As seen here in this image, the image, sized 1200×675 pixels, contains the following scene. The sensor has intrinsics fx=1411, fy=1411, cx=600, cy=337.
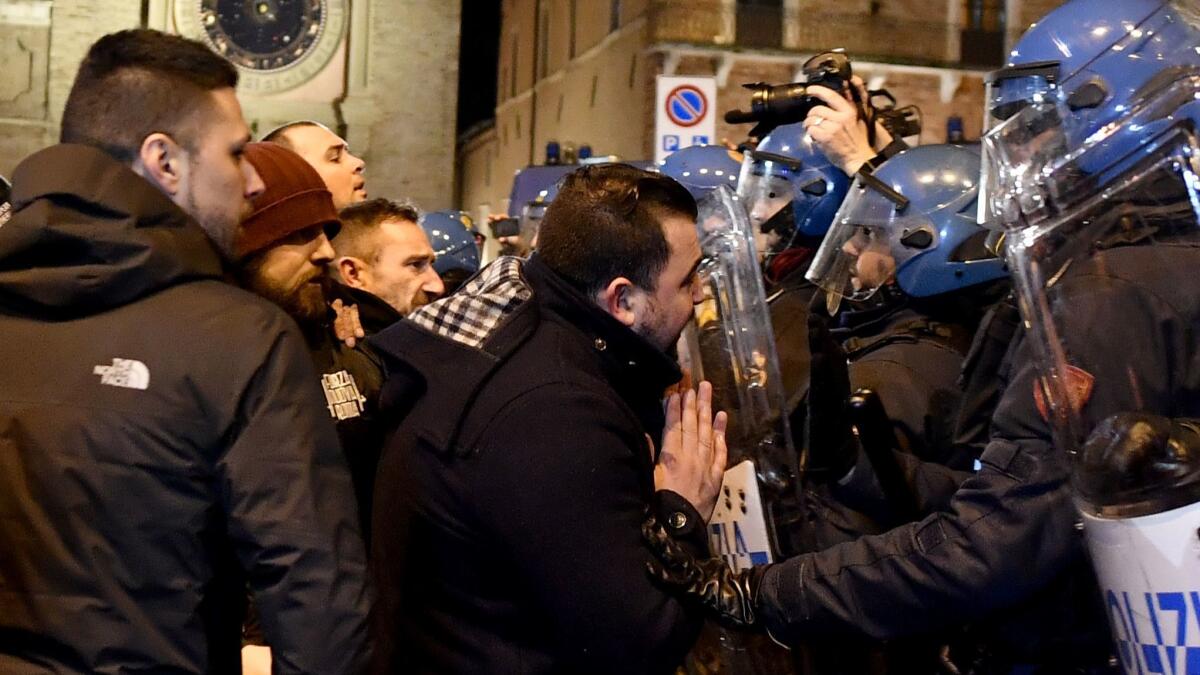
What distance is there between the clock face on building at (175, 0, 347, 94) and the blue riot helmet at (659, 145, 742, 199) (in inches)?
1148

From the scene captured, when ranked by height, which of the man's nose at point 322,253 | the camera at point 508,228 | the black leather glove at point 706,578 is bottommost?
the black leather glove at point 706,578

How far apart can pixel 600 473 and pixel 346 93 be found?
3550cm

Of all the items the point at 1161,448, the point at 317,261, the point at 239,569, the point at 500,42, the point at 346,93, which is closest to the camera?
the point at 1161,448

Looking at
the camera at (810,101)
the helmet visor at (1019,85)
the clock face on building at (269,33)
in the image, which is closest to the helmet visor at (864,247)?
the helmet visor at (1019,85)

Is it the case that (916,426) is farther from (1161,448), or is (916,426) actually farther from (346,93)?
(346,93)

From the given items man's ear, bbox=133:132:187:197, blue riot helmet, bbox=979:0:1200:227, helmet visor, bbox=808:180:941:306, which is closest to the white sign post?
helmet visor, bbox=808:180:941:306

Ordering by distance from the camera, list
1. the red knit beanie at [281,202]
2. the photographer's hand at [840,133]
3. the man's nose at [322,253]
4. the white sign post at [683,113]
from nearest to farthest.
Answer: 1. the red knit beanie at [281,202]
2. the man's nose at [322,253]
3. the photographer's hand at [840,133]
4. the white sign post at [683,113]

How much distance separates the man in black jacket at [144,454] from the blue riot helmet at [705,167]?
12.5ft

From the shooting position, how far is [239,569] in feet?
7.60

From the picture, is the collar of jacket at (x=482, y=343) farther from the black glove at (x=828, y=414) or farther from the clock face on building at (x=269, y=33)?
the clock face on building at (x=269, y=33)

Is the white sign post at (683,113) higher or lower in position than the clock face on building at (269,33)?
lower

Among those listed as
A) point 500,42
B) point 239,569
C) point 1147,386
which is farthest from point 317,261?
point 500,42

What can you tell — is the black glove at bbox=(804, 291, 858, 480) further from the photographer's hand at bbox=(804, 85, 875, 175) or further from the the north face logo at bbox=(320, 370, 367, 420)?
the photographer's hand at bbox=(804, 85, 875, 175)

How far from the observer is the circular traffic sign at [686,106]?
11984mm
